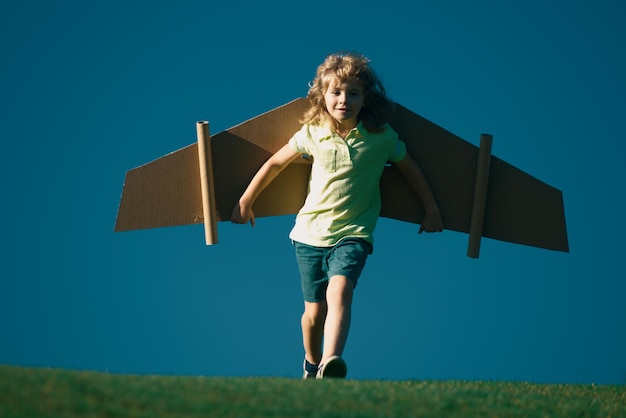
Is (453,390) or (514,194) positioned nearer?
(453,390)

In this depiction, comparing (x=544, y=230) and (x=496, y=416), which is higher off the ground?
(x=544, y=230)

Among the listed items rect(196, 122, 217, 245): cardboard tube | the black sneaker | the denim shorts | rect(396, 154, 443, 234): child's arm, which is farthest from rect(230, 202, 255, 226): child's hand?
the black sneaker

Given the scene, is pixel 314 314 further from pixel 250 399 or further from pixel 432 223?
pixel 250 399

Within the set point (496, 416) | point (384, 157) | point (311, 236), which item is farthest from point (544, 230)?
point (496, 416)

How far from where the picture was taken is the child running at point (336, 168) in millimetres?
5359

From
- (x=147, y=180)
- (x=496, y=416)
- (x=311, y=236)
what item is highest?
(x=147, y=180)

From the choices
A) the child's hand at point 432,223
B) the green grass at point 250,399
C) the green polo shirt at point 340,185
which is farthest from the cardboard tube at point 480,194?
the green grass at point 250,399

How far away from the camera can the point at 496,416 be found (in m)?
3.86

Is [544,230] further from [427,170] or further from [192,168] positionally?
[192,168]

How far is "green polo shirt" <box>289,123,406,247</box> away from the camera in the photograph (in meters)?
5.36

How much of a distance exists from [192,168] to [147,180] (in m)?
0.28

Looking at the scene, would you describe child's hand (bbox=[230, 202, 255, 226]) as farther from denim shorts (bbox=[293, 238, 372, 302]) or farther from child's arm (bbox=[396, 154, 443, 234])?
child's arm (bbox=[396, 154, 443, 234])

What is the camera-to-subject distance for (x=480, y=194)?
5949 mm

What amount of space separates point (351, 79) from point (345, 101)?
149 mm
